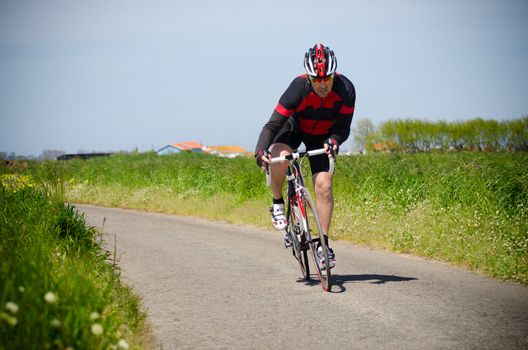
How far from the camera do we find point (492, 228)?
10242 millimetres

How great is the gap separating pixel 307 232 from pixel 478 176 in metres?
6.36

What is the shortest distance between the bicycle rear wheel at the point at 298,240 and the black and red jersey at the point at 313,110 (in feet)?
3.42

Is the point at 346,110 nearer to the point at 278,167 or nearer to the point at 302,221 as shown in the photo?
the point at 278,167

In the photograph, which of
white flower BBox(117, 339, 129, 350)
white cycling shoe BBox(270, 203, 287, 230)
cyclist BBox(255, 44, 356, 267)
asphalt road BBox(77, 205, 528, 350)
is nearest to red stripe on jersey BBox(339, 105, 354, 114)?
cyclist BBox(255, 44, 356, 267)

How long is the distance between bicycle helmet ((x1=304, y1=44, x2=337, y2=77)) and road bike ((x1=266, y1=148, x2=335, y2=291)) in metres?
0.89

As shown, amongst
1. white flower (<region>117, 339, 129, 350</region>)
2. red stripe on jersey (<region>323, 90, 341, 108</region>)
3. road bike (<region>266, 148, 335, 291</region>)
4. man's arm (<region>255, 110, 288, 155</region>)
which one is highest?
red stripe on jersey (<region>323, 90, 341, 108</region>)

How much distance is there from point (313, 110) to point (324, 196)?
1039 millimetres

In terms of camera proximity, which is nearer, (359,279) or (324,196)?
(324,196)

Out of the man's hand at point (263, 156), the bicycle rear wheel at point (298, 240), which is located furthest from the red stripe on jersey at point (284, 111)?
the bicycle rear wheel at point (298, 240)

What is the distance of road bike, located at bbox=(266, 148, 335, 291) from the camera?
7.50m

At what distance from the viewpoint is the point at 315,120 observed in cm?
765

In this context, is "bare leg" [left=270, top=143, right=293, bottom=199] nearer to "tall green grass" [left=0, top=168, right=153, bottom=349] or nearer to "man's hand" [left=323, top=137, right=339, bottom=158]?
"man's hand" [left=323, top=137, right=339, bottom=158]

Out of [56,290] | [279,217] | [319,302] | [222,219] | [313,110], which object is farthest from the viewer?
[222,219]

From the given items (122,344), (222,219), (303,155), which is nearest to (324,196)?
(303,155)
